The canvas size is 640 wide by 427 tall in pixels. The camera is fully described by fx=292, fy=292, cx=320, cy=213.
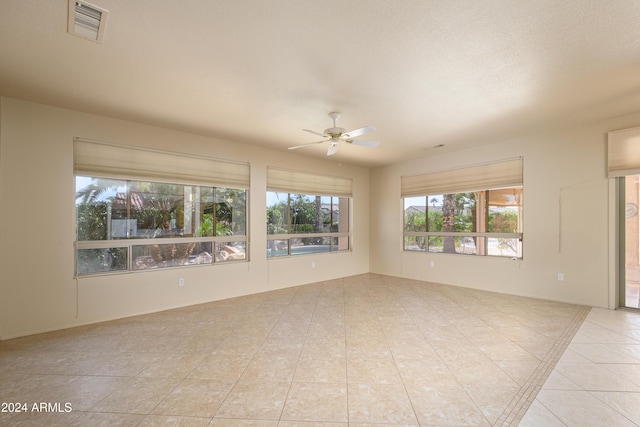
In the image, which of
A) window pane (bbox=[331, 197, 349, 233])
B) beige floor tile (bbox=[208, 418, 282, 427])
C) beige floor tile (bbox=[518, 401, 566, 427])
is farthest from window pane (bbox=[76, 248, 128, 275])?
beige floor tile (bbox=[518, 401, 566, 427])

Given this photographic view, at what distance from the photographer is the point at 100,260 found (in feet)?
13.0

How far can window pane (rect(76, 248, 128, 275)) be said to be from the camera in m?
3.82

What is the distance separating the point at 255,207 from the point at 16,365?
3527mm

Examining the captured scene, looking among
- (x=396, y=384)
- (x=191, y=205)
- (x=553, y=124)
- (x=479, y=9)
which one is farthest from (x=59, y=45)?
(x=553, y=124)

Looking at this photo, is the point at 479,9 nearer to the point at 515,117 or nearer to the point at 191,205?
the point at 515,117

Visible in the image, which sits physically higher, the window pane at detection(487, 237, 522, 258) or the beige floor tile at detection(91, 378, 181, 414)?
the window pane at detection(487, 237, 522, 258)

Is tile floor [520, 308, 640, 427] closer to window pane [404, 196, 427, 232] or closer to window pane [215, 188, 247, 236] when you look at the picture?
window pane [404, 196, 427, 232]

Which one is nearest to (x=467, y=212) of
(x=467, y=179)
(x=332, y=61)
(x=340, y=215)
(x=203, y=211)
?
(x=467, y=179)

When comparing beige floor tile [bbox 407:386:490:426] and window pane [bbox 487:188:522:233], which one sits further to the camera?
window pane [bbox 487:188:522:233]

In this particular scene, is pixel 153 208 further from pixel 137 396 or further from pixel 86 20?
pixel 137 396

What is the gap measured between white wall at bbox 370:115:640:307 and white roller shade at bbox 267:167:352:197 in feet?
7.89

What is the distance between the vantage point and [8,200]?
338cm

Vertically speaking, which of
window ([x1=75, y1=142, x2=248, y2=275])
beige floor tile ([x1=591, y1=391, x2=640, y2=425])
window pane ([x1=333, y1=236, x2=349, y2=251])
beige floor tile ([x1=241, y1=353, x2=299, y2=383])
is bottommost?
beige floor tile ([x1=241, y1=353, x2=299, y2=383])

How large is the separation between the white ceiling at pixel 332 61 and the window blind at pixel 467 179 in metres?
1.19
